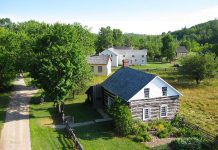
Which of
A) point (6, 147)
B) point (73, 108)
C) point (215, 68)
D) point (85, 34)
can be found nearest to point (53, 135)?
point (6, 147)

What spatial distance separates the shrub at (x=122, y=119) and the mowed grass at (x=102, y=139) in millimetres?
850

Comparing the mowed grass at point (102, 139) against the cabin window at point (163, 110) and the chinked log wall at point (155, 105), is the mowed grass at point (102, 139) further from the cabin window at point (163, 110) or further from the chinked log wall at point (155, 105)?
the cabin window at point (163, 110)

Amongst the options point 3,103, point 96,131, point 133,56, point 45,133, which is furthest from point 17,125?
point 133,56

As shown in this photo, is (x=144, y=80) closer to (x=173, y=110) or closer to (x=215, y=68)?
(x=173, y=110)

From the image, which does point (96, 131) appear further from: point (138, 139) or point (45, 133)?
point (45, 133)

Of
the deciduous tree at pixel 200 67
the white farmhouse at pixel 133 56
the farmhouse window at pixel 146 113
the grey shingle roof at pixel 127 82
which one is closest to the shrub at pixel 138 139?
the farmhouse window at pixel 146 113

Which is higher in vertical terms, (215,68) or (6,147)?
(215,68)

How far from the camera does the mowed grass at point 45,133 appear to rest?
27086 mm

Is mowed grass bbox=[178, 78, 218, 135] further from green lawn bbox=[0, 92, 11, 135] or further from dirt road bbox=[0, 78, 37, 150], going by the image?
green lawn bbox=[0, 92, 11, 135]

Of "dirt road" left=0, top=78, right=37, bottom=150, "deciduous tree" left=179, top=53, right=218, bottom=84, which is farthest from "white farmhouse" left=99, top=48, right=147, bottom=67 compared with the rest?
"dirt road" left=0, top=78, right=37, bottom=150

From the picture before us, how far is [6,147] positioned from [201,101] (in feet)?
103

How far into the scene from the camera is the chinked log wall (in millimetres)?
32616

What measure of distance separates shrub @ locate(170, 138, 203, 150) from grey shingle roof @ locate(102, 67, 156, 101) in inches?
313

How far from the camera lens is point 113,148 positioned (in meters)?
26.6
